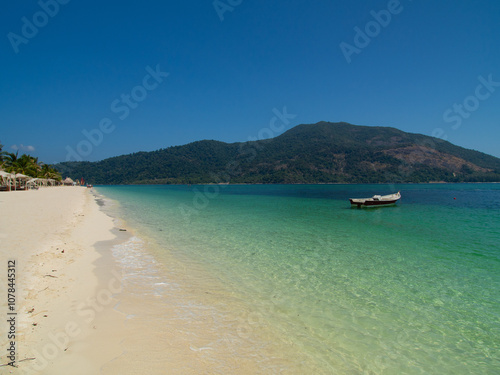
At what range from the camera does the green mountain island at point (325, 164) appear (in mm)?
147750

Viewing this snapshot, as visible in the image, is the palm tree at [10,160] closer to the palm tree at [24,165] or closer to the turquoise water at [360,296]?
the palm tree at [24,165]

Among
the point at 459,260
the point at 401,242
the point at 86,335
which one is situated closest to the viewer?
the point at 86,335

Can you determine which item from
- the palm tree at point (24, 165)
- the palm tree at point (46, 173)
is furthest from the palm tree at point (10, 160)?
the palm tree at point (46, 173)

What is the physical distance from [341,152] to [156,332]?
17885cm

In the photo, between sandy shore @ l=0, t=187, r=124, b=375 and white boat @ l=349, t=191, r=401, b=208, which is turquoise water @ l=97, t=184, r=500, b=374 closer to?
sandy shore @ l=0, t=187, r=124, b=375

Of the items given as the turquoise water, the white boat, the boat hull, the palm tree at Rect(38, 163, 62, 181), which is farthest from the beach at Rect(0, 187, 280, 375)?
the palm tree at Rect(38, 163, 62, 181)

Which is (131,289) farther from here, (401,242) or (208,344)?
(401,242)

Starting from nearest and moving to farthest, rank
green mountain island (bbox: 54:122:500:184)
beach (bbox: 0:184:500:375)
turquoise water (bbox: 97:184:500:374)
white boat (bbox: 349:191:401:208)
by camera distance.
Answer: beach (bbox: 0:184:500:375), turquoise water (bbox: 97:184:500:374), white boat (bbox: 349:191:401:208), green mountain island (bbox: 54:122:500:184)

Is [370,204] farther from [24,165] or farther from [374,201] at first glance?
[24,165]

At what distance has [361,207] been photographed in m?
32.9

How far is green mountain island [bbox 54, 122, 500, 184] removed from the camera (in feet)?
485

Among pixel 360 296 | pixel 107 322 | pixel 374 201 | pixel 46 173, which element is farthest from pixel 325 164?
pixel 107 322

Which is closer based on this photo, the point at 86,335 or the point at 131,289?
the point at 86,335

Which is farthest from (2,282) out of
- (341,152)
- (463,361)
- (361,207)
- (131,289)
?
(341,152)
